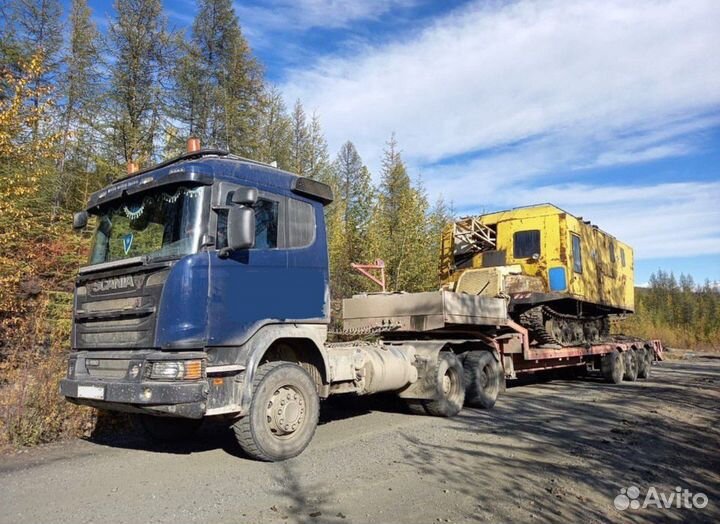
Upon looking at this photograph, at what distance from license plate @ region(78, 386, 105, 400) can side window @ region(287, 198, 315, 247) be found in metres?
2.46

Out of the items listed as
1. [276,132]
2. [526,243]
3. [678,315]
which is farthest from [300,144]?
[678,315]

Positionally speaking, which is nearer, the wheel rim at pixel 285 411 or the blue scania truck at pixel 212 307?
the blue scania truck at pixel 212 307

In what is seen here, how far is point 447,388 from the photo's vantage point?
8.77 meters

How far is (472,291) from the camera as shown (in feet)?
39.1

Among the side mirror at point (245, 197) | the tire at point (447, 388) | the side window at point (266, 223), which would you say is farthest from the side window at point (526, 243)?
the side mirror at point (245, 197)

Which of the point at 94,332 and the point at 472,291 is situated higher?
the point at 472,291

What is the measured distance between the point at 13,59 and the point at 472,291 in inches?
503

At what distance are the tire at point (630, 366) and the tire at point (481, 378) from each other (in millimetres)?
7382

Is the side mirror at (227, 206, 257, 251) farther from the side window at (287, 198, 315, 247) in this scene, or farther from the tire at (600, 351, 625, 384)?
the tire at (600, 351, 625, 384)

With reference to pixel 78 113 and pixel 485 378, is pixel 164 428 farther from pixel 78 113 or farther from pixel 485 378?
pixel 78 113

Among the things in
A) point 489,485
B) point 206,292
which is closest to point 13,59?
point 206,292

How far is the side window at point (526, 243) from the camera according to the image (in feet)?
40.5

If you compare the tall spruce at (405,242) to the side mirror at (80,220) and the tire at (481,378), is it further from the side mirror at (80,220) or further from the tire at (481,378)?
the side mirror at (80,220)

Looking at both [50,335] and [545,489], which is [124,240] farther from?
[545,489]
